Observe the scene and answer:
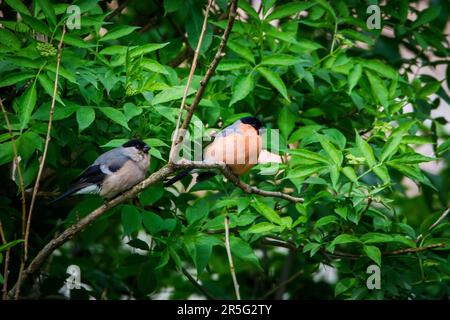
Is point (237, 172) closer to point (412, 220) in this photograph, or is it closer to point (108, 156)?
point (108, 156)

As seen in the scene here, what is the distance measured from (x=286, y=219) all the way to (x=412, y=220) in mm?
3062

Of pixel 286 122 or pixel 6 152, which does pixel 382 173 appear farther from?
pixel 6 152

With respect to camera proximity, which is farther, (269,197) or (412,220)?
(412,220)

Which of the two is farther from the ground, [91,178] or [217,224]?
[91,178]

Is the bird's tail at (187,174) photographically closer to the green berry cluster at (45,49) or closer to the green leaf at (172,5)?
the green leaf at (172,5)

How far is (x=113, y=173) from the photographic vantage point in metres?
5.31

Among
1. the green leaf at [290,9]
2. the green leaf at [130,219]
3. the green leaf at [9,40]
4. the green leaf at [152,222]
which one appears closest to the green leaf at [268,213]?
the green leaf at [152,222]

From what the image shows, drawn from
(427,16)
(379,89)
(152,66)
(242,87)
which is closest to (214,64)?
(152,66)

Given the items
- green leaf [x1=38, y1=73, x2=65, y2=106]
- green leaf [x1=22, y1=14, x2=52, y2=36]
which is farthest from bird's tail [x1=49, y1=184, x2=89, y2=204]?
green leaf [x1=22, y1=14, x2=52, y2=36]

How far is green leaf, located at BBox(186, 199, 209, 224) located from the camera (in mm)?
4871

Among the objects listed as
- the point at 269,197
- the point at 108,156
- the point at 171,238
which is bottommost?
the point at 171,238

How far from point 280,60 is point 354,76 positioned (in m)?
0.62

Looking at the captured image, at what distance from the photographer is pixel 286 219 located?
15.3 ft
